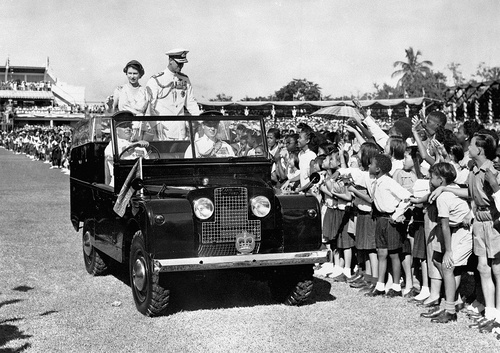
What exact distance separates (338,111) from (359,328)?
21826 millimetres

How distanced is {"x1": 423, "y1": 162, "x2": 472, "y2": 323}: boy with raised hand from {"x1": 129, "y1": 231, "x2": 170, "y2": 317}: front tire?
2495 millimetres

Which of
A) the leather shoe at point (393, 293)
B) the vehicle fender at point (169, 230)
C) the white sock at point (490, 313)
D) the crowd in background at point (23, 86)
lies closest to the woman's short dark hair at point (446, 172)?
the white sock at point (490, 313)

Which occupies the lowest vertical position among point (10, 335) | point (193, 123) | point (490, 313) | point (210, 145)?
point (10, 335)

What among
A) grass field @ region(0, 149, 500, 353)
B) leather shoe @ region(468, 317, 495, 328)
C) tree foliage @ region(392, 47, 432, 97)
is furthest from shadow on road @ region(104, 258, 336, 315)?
tree foliage @ region(392, 47, 432, 97)

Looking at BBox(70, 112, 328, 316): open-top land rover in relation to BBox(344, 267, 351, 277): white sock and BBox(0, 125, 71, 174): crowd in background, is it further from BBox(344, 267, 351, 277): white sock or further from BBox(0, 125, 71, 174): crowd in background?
BBox(0, 125, 71, 174): crowd in background

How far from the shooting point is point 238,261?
22.7ft

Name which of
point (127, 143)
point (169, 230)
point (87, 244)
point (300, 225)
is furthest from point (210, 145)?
point (87, 244)

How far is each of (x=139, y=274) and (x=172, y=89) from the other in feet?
11.2

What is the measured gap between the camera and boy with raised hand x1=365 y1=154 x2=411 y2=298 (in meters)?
7.79

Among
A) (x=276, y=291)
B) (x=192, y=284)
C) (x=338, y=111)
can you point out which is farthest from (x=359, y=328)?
(x=338, y=111)

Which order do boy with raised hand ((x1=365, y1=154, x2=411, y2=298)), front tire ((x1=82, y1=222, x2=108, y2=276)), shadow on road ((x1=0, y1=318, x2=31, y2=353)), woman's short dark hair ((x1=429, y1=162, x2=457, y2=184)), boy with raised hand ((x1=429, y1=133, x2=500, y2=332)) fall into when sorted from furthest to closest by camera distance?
front tire ((x1=82, y1=222, x2=108, y2=276)) → boy with raised hand ((x1=365, y1=154, x2=411, y2=298)) → woman's short dark hair ((x1=429, y1=162, x2=457, y2=184)) → boy with raised hand ((x1=429, y1=133, x2=500, y2=332)) → shadow on road ((x1=0, y1=318, x2=31, y2=353))

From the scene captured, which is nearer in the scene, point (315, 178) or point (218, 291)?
point (315, 178)

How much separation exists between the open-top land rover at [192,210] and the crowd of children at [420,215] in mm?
865

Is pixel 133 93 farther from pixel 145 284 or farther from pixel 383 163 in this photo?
pixel 383 163
